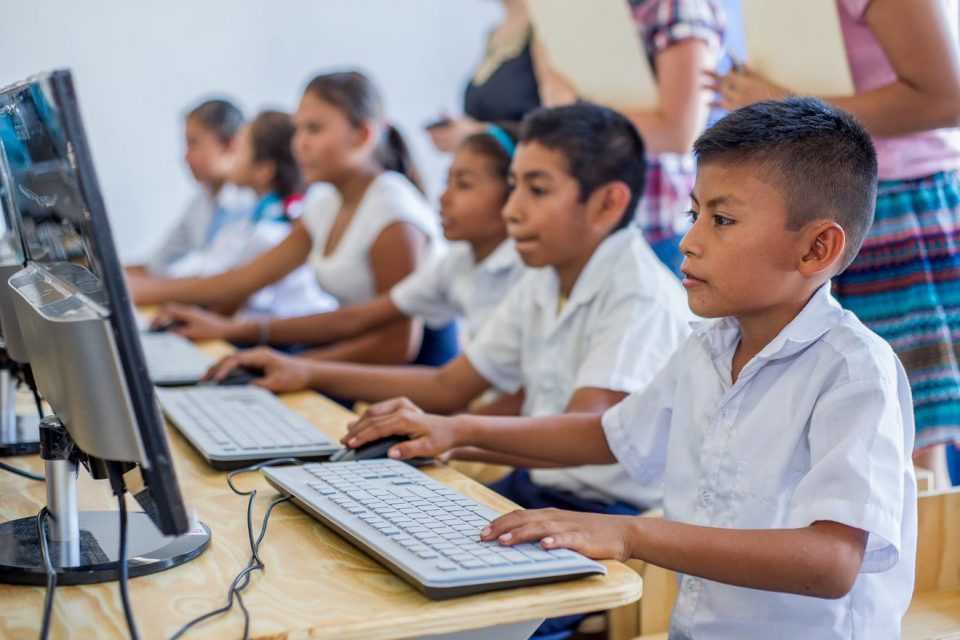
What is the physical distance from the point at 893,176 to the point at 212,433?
951 mm

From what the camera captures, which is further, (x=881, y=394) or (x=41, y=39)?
(x=41, y=39)

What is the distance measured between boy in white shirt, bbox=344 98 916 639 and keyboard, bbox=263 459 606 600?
0.05m

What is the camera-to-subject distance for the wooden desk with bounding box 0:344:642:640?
76cm

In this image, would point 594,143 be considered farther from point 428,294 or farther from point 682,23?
point 428,294

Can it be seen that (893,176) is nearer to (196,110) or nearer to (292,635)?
(292,635)

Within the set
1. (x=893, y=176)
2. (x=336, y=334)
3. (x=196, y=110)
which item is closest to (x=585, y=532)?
(x=893, y=176)

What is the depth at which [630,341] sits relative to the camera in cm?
149

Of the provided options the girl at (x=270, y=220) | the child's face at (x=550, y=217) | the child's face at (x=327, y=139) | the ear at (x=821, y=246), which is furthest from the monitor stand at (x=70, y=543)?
the girl at (x=270, y=220)

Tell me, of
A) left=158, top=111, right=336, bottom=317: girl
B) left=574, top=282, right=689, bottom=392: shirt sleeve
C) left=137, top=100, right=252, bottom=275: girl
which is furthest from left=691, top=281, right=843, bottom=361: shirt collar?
left=137, top=100, right=252, bottom=275: girl

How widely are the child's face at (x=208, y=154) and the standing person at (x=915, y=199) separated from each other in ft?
8.35

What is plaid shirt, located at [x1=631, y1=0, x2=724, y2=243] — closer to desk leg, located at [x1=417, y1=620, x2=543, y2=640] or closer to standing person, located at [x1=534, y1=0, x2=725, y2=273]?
standing person, located at [x1=534, y1=0, x2=725, y2=273]

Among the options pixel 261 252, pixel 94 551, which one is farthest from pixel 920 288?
pixel 261 252

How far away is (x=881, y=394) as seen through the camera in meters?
0.94

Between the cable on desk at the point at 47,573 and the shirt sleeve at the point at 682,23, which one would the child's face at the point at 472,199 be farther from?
the cable on desk at the point at 47,573
